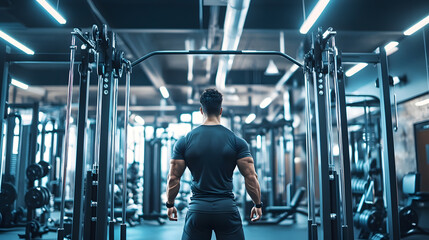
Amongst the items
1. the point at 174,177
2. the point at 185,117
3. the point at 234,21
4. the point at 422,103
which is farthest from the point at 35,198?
the point at 422,103

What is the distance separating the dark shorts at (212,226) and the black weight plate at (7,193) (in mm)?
4376

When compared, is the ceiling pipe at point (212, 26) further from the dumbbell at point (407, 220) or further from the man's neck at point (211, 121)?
the man's neck at point (211, 121)

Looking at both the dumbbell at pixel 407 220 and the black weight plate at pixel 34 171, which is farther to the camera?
the black weight plate at pixel 34 171

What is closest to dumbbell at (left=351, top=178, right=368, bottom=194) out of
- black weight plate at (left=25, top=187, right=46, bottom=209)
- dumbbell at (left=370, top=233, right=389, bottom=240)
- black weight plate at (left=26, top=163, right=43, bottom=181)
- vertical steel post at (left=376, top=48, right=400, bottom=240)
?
dumbbell at (left=370, top=233, right=389, bottom=240)

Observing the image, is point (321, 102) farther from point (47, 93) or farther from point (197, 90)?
point (47, 93)

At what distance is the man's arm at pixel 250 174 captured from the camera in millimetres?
1853

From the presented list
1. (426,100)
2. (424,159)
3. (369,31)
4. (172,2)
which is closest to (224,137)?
(172,2)

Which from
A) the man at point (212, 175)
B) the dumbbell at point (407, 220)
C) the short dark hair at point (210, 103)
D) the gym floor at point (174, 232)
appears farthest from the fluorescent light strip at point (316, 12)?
the man at point (212, 175)

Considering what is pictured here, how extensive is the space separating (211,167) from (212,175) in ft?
0.13

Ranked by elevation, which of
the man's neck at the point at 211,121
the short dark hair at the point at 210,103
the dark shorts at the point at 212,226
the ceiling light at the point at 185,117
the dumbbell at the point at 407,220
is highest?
the ceiling light at the point at 185,117

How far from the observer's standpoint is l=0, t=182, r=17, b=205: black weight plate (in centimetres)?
521

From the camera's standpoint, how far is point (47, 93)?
441 inches

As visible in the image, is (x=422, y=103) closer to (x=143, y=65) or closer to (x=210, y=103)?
(x=143, y=65)

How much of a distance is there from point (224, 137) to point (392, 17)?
17.2 feet
